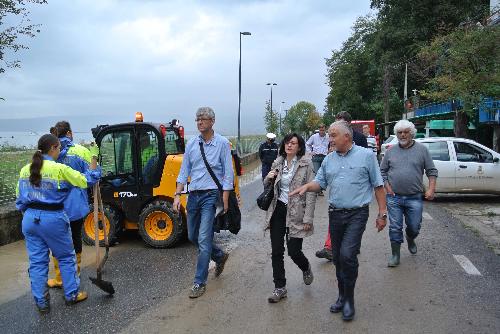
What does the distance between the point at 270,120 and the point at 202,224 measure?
52.3 m

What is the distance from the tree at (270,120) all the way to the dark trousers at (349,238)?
169 ft

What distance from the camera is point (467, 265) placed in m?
6.61

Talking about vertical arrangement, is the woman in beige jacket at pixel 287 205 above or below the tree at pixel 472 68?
below

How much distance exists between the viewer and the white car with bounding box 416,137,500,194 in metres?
12.3

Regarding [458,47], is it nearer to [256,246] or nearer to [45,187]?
[256,246]

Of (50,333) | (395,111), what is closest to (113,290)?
(50,333)

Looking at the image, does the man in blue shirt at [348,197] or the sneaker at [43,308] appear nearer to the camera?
the man in blue shirt at [348,197]

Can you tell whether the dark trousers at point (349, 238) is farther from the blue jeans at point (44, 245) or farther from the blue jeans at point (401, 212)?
the blue jeans at point (44, 245)

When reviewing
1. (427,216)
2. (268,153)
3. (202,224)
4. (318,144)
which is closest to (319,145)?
(318,144)

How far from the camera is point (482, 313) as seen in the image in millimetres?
4832

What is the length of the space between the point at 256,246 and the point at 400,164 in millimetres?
2537

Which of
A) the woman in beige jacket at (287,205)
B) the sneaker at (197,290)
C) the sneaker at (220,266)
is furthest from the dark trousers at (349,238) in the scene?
the sneaker at (220,266)

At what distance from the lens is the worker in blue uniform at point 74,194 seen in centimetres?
558

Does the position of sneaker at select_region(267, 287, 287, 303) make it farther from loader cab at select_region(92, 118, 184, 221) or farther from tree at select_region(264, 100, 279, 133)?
tree at select_region(264, 100, 279, 133)
